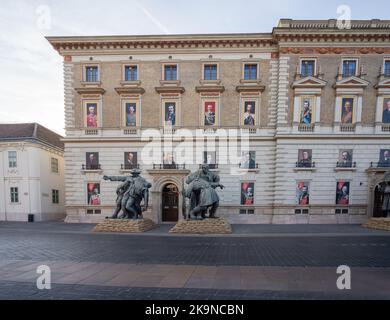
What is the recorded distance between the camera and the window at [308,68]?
685 inches

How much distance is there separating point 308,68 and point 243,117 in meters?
7.41

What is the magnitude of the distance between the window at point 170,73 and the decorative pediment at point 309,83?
1106 centimetres

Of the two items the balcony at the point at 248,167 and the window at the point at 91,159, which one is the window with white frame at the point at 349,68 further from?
the window at the point at 91,159

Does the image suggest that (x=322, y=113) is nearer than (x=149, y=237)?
No

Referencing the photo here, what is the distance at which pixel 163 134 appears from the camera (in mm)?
17828

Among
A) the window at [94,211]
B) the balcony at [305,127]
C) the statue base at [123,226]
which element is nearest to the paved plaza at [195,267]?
the statue base at [123,226]

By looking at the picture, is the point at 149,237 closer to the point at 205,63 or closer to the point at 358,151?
the point at 205,63

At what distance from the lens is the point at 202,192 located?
1259cm

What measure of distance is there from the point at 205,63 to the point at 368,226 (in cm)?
1948

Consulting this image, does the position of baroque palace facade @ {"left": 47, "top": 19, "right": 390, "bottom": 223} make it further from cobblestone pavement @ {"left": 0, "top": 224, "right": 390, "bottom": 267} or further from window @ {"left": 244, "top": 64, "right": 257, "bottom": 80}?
cobblestone pavement @ {"left": 0, "top": 224, "right": 390, "bottom": 267}

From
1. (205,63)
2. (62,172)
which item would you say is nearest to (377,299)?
(205,63)

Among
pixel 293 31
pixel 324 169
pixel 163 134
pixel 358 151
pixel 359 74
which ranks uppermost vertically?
pixel 293 31

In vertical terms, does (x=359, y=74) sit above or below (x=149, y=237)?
above
